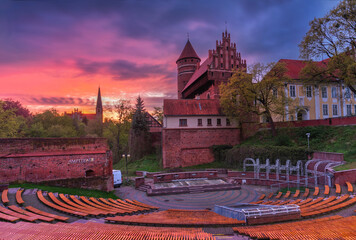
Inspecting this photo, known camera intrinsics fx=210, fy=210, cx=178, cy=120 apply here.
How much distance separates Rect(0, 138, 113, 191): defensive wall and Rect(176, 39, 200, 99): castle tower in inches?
1448

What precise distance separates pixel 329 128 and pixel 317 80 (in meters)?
5.54

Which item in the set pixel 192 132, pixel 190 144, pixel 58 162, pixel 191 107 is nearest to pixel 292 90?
pixel 191 107

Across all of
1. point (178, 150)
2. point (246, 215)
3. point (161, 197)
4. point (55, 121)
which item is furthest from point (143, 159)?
point (246, 215)

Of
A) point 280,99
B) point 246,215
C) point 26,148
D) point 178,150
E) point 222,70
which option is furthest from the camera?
point 222,70

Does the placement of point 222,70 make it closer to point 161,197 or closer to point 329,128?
point 329,128

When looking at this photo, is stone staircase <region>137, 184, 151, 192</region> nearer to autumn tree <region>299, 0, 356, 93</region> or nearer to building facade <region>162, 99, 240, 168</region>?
building facade <region>162, 99, 240, 168</region>

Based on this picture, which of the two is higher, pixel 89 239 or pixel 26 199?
pixel 89 239

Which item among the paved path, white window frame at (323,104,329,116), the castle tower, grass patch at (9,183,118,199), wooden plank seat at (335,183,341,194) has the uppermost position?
the castle tower

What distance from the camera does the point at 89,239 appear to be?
218 inches

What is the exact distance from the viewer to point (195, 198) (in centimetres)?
1677

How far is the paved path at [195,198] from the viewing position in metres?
15.0

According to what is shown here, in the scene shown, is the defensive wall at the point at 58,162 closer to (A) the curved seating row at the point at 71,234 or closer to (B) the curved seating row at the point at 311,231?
(A) the curved seating row at the point at 71,234

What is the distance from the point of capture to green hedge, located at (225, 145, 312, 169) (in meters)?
20.7

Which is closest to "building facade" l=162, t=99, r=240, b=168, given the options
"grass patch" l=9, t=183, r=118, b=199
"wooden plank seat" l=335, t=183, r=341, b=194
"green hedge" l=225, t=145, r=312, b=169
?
"green hedge" l=225, t=145, r=312, b=169
